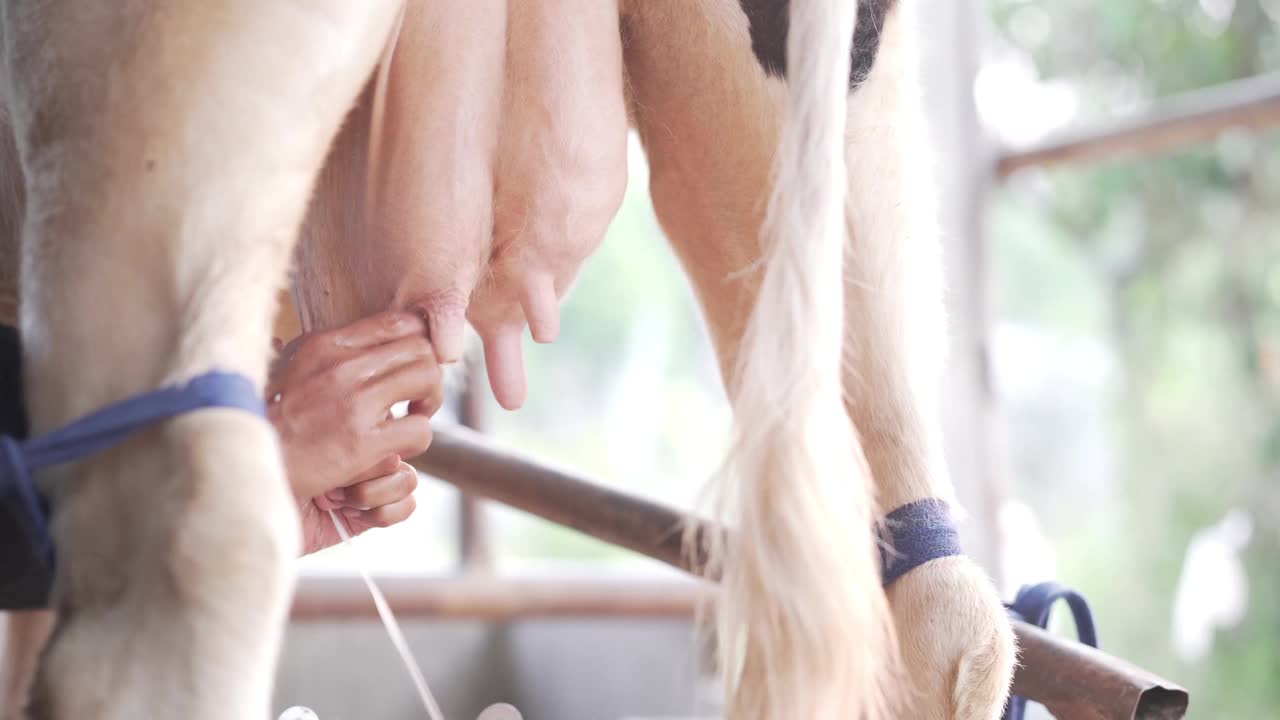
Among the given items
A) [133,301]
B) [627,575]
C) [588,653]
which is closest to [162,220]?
[133,301]

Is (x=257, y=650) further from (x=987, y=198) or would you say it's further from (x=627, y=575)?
(x=627, y=575)

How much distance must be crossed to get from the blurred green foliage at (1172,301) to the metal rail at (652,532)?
12.2ft

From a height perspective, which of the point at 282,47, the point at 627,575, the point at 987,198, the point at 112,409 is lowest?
the point at 627,575

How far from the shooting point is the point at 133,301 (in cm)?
44

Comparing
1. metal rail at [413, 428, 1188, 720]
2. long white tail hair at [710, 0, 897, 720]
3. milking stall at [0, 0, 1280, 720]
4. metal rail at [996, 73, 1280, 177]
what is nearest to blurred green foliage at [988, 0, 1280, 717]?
metal rail at [996, 73, 1280, 177]

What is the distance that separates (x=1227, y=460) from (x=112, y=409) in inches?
180

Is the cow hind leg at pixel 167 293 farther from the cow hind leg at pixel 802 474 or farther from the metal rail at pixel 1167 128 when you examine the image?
the metal rail at pixel 1167 128

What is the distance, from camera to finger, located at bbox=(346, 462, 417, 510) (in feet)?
2.17

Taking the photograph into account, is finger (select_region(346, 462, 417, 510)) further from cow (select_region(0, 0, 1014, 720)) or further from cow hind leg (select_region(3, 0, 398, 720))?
cow hind leg (select_region(3, 0, 398, 720))

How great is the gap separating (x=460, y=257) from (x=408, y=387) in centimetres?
7

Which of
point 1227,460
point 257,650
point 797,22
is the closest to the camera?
point 257,650

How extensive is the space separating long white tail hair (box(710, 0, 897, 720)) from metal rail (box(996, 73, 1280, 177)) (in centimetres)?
89

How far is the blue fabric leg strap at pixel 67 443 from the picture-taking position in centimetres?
42

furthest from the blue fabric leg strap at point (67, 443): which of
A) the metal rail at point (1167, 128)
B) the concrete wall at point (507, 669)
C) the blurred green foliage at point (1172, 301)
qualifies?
the blurred green foliage at point (1172, 301)
